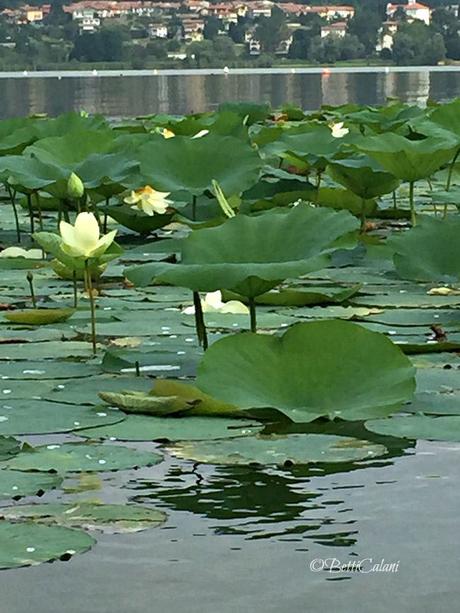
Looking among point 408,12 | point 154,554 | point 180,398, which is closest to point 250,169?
point 180,398

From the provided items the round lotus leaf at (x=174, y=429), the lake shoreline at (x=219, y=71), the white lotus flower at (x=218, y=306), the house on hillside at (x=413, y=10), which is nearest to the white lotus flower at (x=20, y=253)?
the white lotus flower at (x=218, y=306)

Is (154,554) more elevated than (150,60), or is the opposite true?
(154,554)

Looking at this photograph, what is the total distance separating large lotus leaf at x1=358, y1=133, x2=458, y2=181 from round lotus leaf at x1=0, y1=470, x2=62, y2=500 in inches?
64.4

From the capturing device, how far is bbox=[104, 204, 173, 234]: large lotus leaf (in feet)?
11.9

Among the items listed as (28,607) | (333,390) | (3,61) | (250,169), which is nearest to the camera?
(28,607)

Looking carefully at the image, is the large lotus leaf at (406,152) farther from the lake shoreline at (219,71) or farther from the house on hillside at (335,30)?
the house on hillside at (335,30)

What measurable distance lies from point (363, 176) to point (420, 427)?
183 cm

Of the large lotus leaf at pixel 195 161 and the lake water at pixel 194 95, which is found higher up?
the large lotus leaf at pixel 195 161

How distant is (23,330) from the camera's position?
8.10 feet

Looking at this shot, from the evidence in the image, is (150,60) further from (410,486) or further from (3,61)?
(410,486)

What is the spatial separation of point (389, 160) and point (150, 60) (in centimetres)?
4906

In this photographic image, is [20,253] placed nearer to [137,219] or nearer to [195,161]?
[137,219]

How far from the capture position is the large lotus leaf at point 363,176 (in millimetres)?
3465

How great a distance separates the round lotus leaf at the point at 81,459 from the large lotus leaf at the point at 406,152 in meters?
1.52
